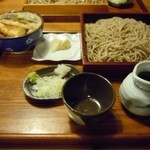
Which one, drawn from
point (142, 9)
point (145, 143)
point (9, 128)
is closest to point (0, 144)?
Answer: point (9, 128)

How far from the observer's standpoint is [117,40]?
1.14 metres

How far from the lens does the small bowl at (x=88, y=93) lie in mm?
886

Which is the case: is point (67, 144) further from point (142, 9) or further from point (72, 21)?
point (142, 9)

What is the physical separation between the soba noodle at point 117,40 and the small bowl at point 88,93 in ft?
0.52

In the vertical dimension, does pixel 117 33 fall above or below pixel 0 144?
above

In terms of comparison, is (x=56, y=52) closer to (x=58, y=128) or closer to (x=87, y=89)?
(x=87, y=89)

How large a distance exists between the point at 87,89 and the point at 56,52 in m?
0.32

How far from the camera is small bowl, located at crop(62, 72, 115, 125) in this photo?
886 millimetres

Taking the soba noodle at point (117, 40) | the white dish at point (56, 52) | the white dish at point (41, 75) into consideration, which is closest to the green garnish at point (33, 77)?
the white dish at point (41, 75)

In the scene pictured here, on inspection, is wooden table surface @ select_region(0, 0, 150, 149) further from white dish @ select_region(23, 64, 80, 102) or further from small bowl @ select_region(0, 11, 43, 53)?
small bowl @ select_region(0, 11, 43, 53)

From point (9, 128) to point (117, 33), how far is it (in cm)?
67

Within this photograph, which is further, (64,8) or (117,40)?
(64,8)

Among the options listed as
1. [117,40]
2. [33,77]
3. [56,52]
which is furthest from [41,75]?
[117,40]

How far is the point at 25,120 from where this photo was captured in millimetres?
892
